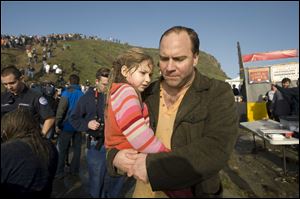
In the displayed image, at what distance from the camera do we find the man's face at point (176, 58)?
1.96 meters

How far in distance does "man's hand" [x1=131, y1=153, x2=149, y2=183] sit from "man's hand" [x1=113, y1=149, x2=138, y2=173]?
36 millimetres

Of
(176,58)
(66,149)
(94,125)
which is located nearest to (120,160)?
(176,58)

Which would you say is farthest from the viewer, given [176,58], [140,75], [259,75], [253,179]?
[259,75]

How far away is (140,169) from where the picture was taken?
1.77 meters

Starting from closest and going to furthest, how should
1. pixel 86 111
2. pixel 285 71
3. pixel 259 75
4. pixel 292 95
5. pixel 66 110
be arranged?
1. pixel 86 111
2. pixel 66 110
3. pixel 292 95
4. pixel 285 71
5. pixel 259 75

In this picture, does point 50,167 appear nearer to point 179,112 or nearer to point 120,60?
point 120,60

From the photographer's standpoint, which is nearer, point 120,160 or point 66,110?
point 120,160

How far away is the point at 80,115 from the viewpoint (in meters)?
5.52

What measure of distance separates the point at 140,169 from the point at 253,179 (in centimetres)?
633

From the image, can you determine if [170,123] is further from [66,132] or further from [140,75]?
[66,132]

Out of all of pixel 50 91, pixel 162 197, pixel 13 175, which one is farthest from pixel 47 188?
pixel 50 91

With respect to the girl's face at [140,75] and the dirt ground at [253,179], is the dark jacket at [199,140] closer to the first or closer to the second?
the girl's face at [140,75]

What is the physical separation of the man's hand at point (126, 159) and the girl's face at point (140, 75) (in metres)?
0.54

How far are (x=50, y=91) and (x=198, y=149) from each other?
9.51m
